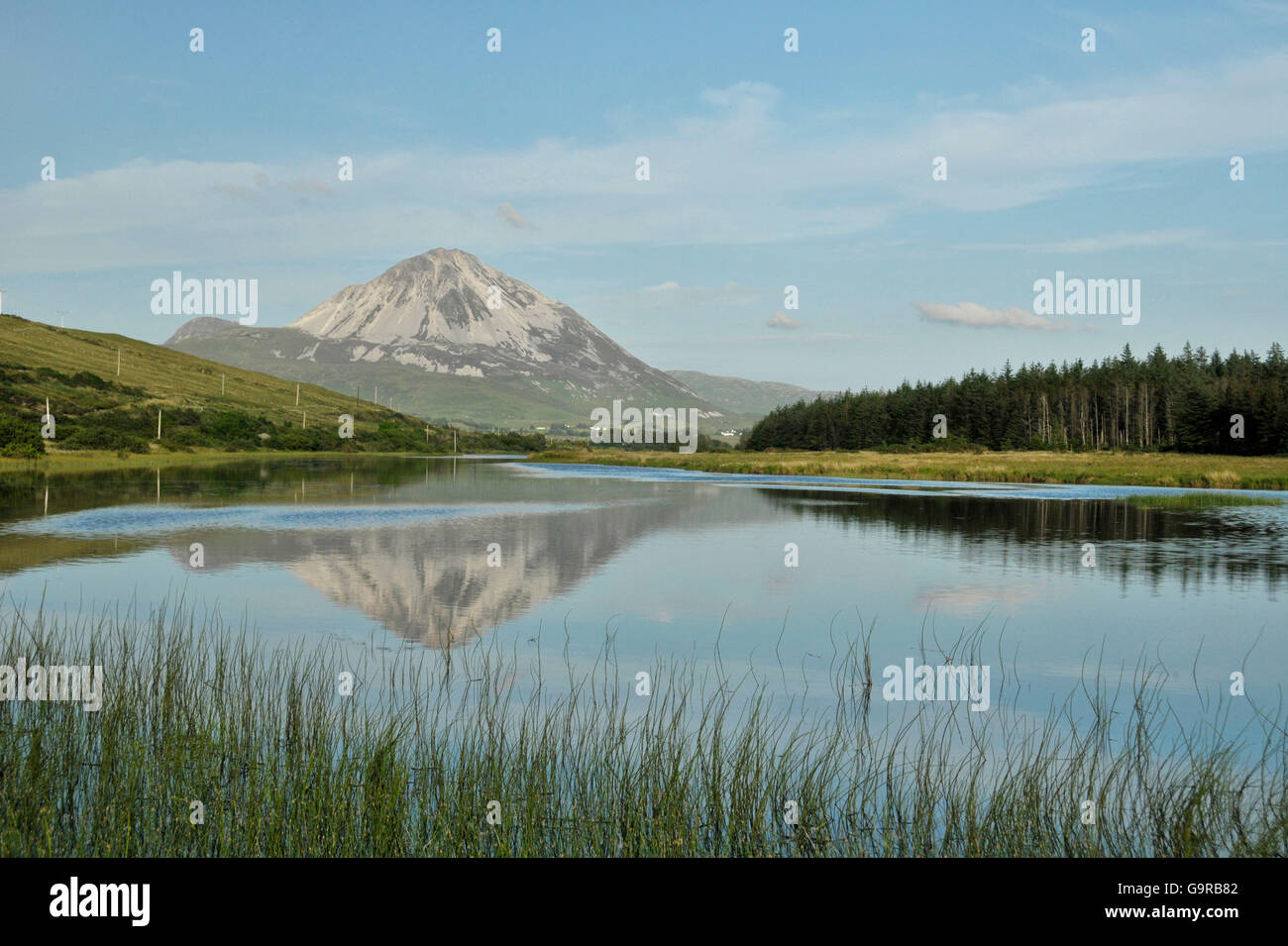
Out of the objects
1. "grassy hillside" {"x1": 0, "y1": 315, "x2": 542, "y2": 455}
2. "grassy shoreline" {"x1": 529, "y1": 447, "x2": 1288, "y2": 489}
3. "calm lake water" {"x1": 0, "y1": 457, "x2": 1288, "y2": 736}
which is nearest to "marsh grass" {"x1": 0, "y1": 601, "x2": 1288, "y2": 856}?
"calm lake water" {"x1": 0, "y1": 457, "x2": 1288, "y2": 736}

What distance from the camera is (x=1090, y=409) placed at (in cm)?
13975

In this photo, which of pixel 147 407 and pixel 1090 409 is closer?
pixel 147 407

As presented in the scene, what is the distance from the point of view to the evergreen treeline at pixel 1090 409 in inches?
4168

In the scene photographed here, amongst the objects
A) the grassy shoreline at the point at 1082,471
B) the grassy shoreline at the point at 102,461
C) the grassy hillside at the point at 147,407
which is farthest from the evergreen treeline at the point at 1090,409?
the grassy shoreline at the point at 102,461

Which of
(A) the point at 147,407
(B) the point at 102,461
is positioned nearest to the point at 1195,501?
(B) the point at 102,461

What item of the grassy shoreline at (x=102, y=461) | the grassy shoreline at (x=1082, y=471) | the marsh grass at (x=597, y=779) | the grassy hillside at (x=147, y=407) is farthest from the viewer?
the grassy hillside at (x=147, y=407)

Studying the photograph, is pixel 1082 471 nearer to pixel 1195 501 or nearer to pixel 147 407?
pixel 1195 501

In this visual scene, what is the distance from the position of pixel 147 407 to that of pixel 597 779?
132 m

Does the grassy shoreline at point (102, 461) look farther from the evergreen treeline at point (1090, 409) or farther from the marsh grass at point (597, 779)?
the evergreen treeline at point (1090, 409)

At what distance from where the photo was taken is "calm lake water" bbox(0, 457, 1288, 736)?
1445 centimetres

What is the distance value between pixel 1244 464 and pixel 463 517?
6918 cm

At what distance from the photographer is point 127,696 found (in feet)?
31.9

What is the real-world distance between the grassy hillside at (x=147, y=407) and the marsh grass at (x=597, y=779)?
6691cm

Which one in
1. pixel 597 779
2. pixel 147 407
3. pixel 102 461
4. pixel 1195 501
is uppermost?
pixel 147 407
